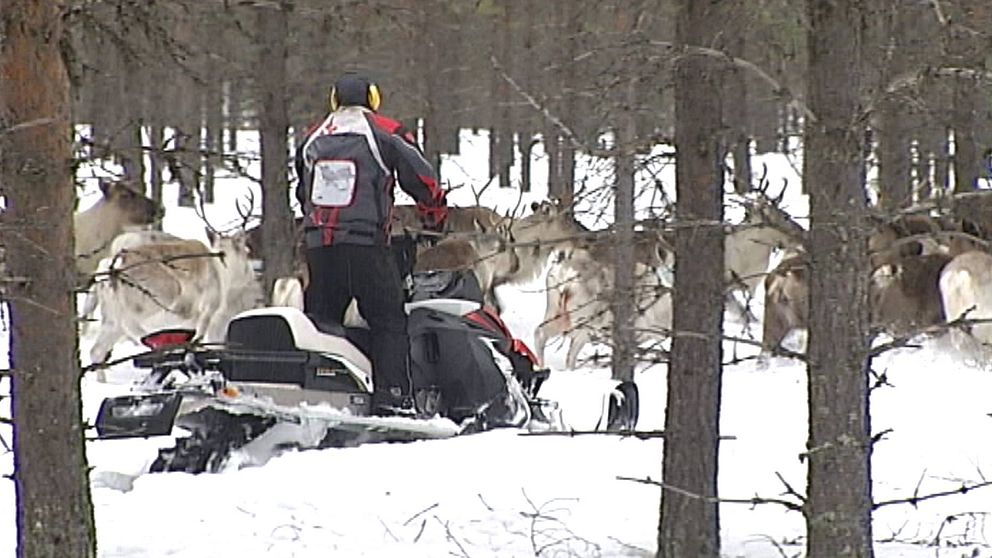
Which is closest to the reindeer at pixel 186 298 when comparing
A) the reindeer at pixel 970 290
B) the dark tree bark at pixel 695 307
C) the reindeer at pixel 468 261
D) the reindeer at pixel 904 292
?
the reindeer at pixel 468 261

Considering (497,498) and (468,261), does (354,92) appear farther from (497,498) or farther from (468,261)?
(468,261)

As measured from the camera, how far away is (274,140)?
14.8 metres

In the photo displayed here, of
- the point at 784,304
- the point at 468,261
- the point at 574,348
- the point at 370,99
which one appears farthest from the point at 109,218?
the point at 370,99

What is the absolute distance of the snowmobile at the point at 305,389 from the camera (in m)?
8.31

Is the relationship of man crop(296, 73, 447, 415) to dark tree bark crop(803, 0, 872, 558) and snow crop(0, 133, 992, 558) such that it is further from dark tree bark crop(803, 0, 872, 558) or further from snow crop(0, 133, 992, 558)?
dark tree bark crop(803, 0, 872, 558)

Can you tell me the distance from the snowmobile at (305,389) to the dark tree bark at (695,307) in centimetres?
242

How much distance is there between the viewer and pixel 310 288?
364 inches

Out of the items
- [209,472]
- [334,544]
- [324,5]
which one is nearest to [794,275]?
[324,5]

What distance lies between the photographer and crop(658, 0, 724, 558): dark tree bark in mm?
6629

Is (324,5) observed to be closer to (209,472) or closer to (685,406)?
(209,472)

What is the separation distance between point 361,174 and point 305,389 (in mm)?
A: 1194

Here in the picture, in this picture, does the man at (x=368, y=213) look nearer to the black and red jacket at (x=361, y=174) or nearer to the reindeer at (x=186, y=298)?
the black and red jacket at (x=361, y=174)

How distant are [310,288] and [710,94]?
331 cm

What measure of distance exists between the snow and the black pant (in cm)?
47
